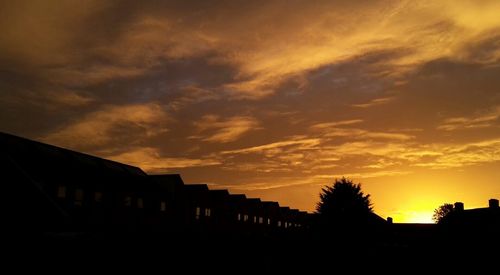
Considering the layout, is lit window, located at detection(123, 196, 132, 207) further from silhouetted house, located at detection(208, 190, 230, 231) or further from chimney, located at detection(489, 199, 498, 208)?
chimney, located at detection(489, 199, 498, 208)

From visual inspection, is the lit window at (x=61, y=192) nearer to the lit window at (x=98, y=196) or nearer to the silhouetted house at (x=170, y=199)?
the lit window at (x=98, y=196)

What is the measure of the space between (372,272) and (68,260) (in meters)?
23.1

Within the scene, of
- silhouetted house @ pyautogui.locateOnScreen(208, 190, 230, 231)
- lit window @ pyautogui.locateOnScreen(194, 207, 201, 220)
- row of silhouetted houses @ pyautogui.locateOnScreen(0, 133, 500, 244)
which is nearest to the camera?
row of silhouetted houses @ pyautogui.locateOnScreen(0, 133, 500, 244)

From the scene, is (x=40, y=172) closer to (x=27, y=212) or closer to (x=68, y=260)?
(x=68, y=260)

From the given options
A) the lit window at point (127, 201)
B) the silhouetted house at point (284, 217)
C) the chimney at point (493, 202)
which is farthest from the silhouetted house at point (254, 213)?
the chimney at point (493, 202)

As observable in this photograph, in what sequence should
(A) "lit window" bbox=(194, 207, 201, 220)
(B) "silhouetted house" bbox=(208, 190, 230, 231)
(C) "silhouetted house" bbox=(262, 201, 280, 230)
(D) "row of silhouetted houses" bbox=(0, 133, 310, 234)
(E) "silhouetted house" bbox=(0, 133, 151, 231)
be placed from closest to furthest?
(E) "silhouetted house" bbox=(0, 133, 151, 231), (D) "row of silhouetted houses" bbox=(0, 133, 310, 234), (A) "lit window" bbox=(194, 207, 201, 220), (B) "silhouetted house" bbox=(208, 190, 230, 231), (C) "silhouetted house" bbox=(262, 201, 280, 230)

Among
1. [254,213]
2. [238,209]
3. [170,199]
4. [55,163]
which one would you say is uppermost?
[55,163]

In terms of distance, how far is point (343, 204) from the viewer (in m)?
38.9

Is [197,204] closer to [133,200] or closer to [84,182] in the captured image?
[133,200]

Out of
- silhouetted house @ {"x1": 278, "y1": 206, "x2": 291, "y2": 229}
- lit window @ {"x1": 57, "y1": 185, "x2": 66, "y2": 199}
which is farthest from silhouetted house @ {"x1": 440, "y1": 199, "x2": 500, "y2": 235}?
silhouetted house @ {"x1": 278, "y1": 206, "x2": 291, "y2": 229}

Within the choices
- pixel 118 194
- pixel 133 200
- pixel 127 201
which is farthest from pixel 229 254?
pixel 133 200

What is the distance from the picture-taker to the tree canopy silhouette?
38062 mm

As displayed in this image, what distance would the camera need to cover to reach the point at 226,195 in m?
64.0

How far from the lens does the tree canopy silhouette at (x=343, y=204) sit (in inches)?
1499
